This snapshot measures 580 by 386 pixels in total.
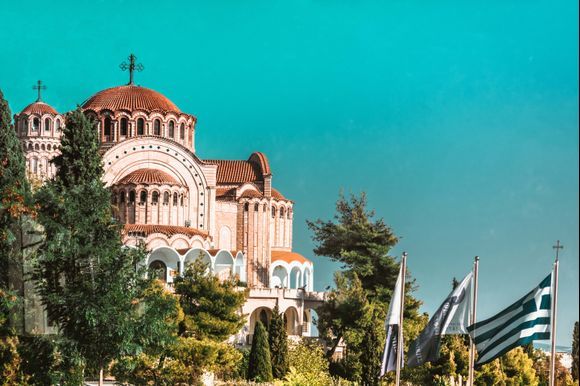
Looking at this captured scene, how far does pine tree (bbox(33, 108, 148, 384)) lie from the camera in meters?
39.1

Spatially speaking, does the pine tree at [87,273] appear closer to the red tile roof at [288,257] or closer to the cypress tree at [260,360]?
the cypress tree at [260,360]

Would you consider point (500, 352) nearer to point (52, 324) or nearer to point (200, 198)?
point (52, 324)

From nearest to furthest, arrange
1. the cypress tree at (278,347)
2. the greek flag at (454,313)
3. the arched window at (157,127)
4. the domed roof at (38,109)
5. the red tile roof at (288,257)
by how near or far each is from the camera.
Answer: the greek flag at (454,313) < the cypress tree at (278,347) < the arched window at (157,127) < the red tile roof at (288,257) < the domed roof at (38,109)

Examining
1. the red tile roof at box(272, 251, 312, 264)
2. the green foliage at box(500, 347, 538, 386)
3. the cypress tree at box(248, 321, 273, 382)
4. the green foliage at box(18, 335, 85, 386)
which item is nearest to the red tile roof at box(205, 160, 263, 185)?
the red tile roof at box(272, 251, 312, 264)

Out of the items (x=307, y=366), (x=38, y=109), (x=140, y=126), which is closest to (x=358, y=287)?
(x=307, y=366)

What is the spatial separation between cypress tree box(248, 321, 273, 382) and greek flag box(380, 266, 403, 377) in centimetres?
1249

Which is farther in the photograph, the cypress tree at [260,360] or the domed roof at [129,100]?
the domed roof at [129,100]

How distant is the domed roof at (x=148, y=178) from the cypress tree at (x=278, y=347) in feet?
48.6

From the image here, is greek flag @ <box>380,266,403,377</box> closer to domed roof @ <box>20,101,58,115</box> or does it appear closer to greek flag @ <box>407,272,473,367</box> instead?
greek flag @ <box>407,272,473,367</box>

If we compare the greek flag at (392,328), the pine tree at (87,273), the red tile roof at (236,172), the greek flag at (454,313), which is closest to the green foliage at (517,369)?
the red tile roof at (236,172)

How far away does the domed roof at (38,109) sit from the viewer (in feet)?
284

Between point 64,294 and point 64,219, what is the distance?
2471 mm

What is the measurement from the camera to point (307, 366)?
53000mm

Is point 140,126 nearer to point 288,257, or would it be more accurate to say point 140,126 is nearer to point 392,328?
point 288,257
